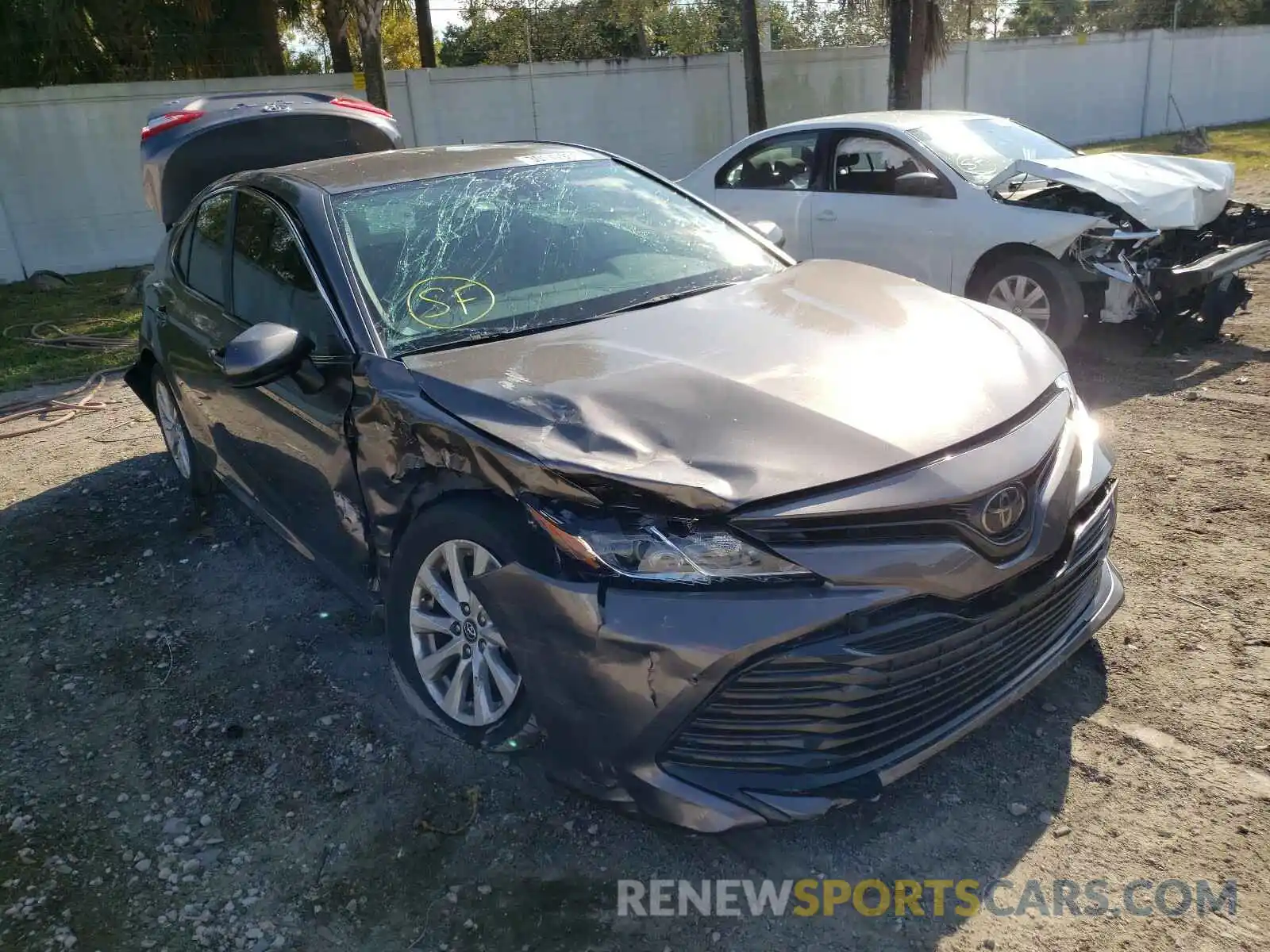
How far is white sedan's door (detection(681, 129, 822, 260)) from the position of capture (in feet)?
24.5

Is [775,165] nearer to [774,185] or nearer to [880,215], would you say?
[774,185]

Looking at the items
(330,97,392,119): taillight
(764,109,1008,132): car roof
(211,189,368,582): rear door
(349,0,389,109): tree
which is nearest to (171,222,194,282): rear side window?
(211,189,368,582): rear door

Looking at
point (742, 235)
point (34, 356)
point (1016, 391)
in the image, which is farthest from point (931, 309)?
point (34, 356)

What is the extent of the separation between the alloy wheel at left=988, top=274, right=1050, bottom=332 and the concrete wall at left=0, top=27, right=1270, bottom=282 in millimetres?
11407

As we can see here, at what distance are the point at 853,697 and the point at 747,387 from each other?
0.88 meters

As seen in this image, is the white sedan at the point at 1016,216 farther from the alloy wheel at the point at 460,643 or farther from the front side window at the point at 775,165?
the alloy wheel at the point at 460,643

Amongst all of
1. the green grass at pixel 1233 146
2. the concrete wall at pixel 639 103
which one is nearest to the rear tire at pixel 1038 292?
the green grass at pixel 1233 146

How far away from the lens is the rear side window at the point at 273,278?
11.0ft

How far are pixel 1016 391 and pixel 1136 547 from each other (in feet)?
5.03

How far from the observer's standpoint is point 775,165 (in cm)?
771

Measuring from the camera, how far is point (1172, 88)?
Answer: 80.4ft

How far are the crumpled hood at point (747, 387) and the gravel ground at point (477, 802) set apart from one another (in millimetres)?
919

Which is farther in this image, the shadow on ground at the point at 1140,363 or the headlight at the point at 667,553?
the shadow on ground at the point at 1140,363

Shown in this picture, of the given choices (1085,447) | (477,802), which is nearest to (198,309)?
(477,802)
